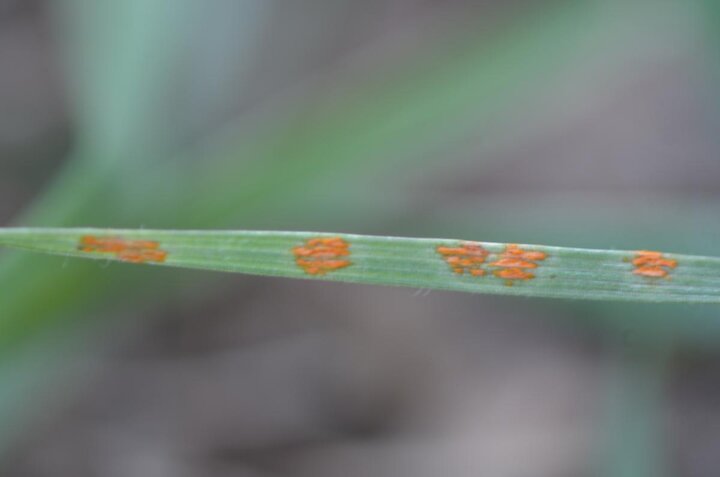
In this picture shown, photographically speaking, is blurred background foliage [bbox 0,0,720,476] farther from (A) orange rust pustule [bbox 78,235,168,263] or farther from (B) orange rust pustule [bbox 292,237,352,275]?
(B) orange rust pustule [bbox 292,237,352,275]

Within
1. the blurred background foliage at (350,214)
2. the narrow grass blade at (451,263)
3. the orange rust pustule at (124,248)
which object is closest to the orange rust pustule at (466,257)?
the narrow grass blade at (451,263)

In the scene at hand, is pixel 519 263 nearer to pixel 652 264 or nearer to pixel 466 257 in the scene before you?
pixel 466 257

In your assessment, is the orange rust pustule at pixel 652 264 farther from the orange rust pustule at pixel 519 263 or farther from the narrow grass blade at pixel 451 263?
the orange rust pustule at pixel 519 263

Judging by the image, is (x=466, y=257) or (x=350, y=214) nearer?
(x=466, y=257)

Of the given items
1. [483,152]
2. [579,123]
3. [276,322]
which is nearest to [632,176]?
[579,123]

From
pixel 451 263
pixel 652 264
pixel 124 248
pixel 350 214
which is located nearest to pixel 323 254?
pixel 451 263

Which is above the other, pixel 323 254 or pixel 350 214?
pixel 323 254

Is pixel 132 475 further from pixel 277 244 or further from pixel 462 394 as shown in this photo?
pixel 277 244
